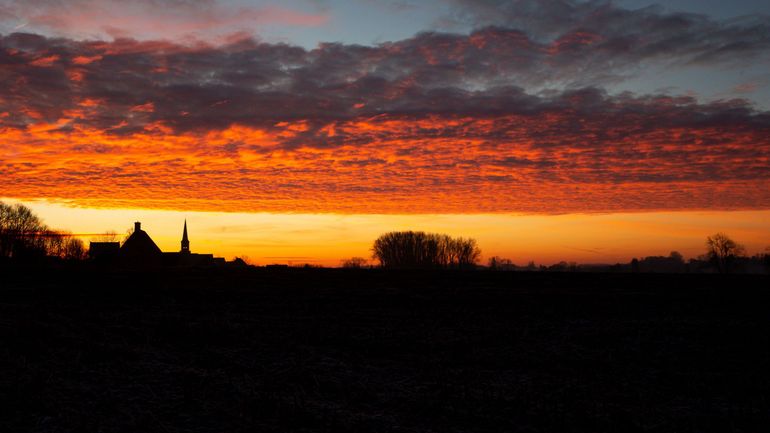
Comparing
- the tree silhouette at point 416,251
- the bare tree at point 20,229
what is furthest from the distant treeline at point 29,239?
the tree silhouette at point 416,251

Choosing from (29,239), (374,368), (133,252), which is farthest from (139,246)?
(374,368)

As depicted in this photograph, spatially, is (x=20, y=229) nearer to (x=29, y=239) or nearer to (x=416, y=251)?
(x=29, y=239)

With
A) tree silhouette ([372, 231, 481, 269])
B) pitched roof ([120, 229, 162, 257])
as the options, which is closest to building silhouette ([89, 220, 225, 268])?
pitched roof ([120, 229, 162, 257])

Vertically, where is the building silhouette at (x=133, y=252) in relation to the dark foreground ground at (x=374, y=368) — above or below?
above

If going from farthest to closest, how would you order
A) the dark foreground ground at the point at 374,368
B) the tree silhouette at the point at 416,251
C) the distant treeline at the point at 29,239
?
the tree silhouette at the point at 416,251 → the distant treeline at the point at 29,239 → the dark foreground ground at the point at 374,368

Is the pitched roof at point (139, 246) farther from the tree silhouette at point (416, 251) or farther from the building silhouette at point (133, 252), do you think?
the tree silhouette at point (416, 251)

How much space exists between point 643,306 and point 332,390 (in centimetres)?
2042

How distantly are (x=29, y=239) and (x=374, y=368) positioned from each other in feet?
518

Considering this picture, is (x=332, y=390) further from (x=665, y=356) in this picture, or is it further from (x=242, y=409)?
(x=665, y=356)

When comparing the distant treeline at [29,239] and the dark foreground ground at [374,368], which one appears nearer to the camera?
the dark foreground ground at [374,368]

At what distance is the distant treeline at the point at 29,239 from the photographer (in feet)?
387

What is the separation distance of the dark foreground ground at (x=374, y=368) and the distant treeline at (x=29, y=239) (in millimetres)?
99810

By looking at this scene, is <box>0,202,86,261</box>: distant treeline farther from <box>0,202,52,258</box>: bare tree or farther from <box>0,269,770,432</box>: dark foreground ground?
<box>0,269,770,432</box>: dark foreground ground

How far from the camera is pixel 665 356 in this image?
16.9m
